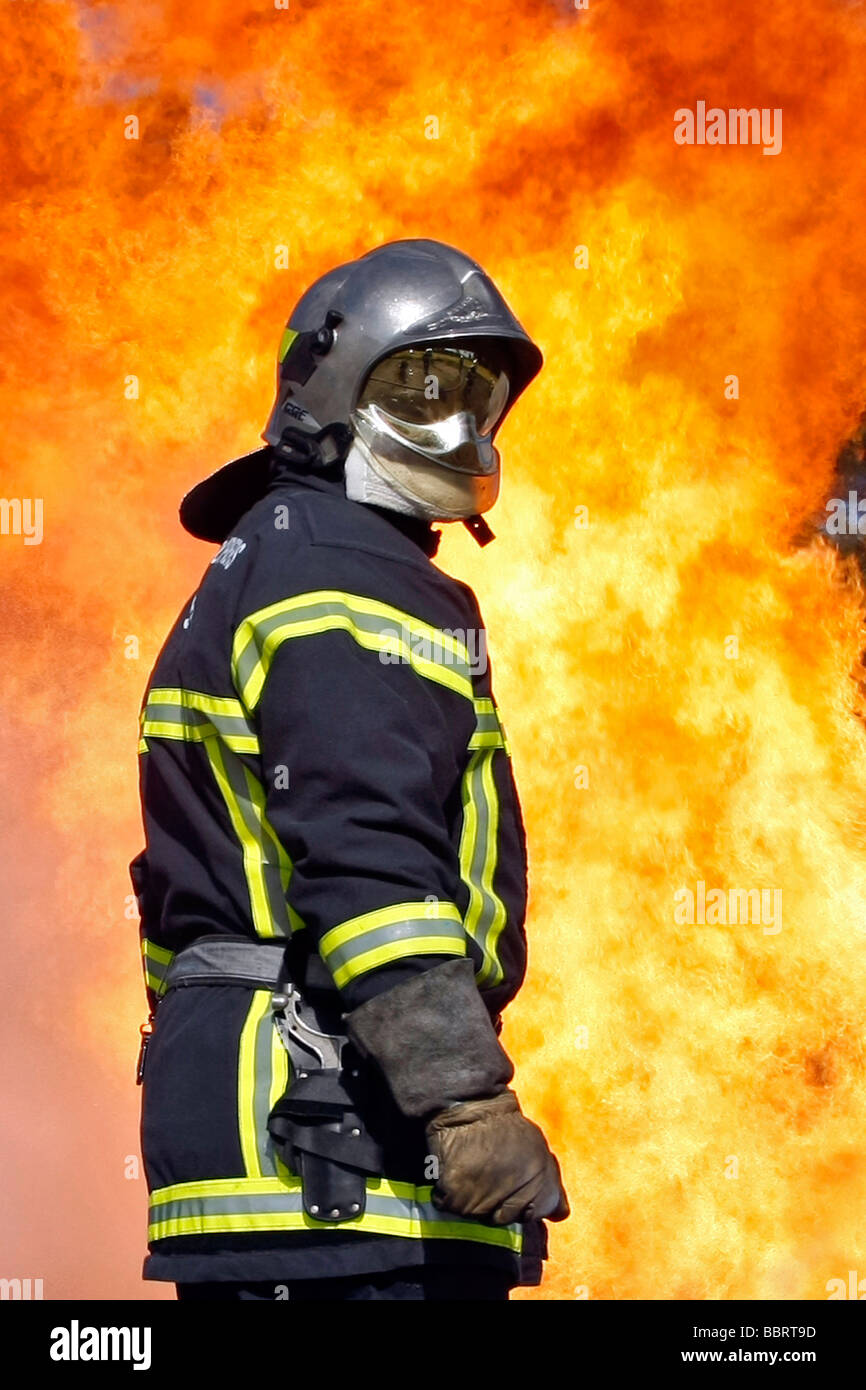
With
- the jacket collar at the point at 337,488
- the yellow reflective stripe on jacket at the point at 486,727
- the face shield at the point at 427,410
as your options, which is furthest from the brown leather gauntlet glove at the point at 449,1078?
the face shield at the point at 427,410

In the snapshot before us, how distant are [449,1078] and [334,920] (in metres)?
0.34

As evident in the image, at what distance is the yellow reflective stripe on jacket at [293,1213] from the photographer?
334 cm

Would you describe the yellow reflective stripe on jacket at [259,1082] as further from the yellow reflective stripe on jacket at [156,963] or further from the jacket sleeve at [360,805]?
the yellow reflective stripe on jacket at [156,963]

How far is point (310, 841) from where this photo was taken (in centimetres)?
320

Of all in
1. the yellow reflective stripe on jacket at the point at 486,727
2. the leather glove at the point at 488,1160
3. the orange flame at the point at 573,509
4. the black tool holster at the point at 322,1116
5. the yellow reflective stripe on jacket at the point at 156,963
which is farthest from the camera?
the orange flame at the point at 573,509

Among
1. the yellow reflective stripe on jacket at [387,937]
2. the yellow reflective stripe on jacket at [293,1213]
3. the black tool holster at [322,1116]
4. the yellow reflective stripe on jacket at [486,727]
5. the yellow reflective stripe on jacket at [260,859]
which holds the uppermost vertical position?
the yellow reflective stripe on jacket at [486,727]

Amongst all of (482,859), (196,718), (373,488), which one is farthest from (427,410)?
(482,859)

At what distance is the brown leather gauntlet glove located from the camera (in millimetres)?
3129

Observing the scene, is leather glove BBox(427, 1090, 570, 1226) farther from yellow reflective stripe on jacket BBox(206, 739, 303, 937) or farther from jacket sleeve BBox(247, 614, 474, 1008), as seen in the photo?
yellow reflective stripe on jacket BBox(206, 739, 303, 937)

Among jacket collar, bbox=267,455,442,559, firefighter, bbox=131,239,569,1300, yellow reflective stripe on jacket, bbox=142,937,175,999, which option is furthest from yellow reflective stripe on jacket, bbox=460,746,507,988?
yellow reflective stripe on jacket, bbox=142,937,175,999

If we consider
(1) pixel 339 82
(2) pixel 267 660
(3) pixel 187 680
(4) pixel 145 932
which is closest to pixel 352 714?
(2) pixel 267 660

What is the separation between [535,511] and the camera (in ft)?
27.8

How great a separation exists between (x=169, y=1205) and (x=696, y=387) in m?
5.77

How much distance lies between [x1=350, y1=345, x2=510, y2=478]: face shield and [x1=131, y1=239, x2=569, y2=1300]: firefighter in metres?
0.02
